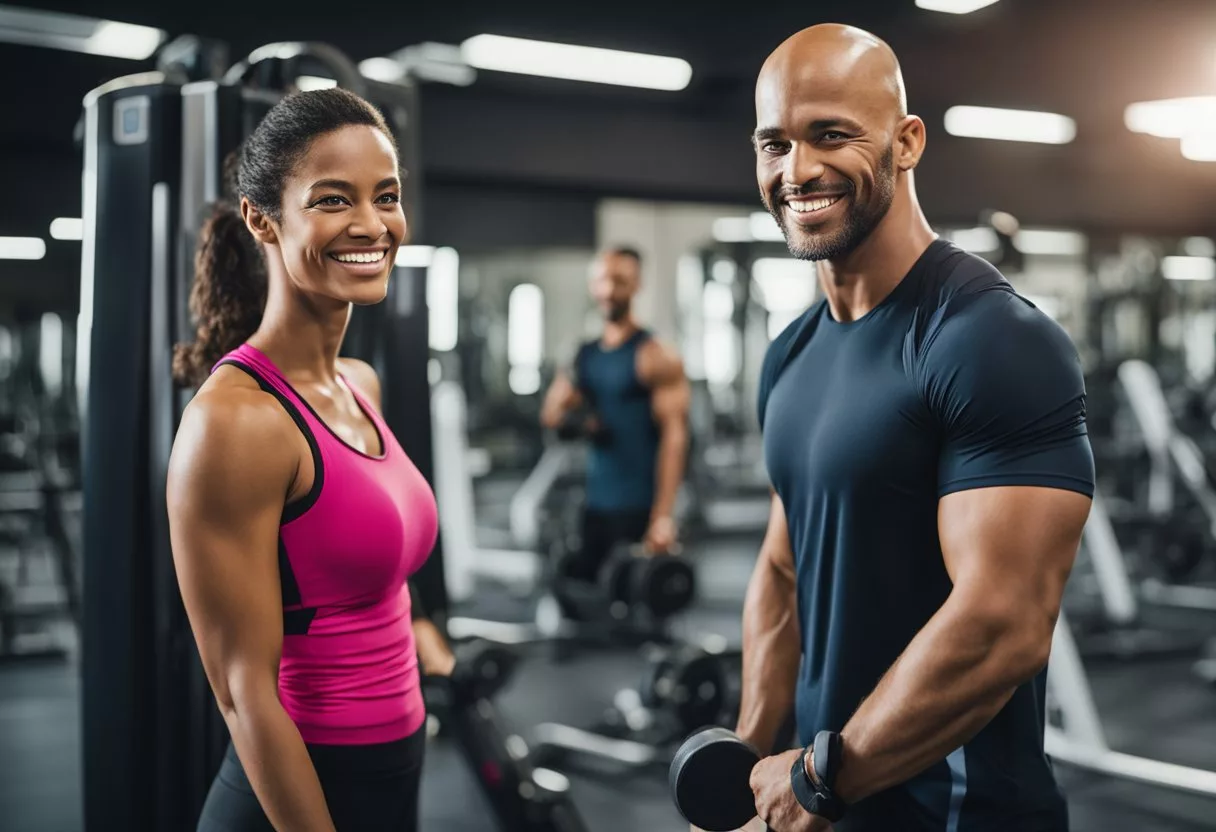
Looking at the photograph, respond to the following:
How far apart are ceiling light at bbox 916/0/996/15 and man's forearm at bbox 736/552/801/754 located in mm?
3451

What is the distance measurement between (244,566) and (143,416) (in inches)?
28.3

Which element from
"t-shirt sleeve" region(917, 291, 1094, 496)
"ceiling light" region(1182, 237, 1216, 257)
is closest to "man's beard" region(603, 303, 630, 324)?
"t-shirt sleeve" region(917, 291, 1094, 496)

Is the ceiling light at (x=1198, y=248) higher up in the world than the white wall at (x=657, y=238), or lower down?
higher up

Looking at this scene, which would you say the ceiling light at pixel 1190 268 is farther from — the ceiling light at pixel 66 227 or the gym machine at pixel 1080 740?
the ceiling light at pixel 66 227

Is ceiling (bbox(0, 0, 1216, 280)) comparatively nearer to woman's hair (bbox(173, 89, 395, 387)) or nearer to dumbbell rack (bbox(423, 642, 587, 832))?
dumbbell rack (bbox(423, 642, 587, 832))

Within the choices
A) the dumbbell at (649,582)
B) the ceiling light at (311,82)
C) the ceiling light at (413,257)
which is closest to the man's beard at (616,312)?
the dumbbell at (649,582)

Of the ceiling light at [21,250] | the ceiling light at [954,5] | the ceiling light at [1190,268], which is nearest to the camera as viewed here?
the ceiling light at [954,5]

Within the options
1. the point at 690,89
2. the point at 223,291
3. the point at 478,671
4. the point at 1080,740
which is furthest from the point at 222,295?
the point at 690,89

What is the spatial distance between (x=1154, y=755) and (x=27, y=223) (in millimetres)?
5963

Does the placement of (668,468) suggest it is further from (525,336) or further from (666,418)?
(525,336)

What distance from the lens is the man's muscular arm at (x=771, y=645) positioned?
1280 millimetres

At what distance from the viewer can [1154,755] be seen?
320 centimetres

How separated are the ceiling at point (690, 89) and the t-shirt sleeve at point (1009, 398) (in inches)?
135

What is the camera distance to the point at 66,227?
699 centimetres
